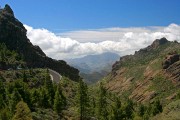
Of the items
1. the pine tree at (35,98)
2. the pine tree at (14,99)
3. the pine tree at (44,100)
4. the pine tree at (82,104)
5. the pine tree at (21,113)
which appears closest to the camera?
the pine tree at (21,113)

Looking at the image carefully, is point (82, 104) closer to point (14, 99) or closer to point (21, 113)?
point (14, 99)

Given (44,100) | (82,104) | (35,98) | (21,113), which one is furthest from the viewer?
(44,100)

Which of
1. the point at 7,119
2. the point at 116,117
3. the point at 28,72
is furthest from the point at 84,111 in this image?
the point at 28,72

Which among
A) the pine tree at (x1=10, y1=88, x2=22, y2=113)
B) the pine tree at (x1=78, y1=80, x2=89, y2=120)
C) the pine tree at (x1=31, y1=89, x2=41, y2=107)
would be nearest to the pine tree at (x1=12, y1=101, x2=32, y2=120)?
the pine tree at (x1=10, y1=88, x2=22, y2=113)

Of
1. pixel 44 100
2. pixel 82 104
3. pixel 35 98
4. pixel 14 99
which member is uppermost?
pixel 35 98

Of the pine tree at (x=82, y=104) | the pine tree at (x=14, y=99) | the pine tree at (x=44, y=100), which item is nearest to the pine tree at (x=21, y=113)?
the pine tree at (x=14, y=99)

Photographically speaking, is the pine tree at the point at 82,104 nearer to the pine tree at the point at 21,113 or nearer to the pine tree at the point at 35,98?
the pine tree at the point at 35,98

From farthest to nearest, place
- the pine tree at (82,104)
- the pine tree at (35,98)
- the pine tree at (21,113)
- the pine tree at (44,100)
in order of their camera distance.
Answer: the pine tree at (44,100) → the pine tree at (82,104) → the pine tree at (35,98) → the pine tree at (21,113)

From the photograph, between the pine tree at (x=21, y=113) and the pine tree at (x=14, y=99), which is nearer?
the pine tree at (x=21, y=113)

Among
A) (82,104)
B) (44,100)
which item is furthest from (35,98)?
(82,104)

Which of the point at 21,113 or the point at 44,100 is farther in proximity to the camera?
the point at 44,100

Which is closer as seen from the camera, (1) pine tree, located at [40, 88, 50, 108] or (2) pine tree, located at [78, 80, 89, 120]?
(2) pine tree, located at [78, 80, 89, 120]

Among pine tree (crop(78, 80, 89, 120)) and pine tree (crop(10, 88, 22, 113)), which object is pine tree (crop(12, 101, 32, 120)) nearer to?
pine tree (crop(10, 88, 22, 113))

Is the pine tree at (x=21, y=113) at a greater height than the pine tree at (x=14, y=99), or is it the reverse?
the pine tree at (x=14, y=99)
